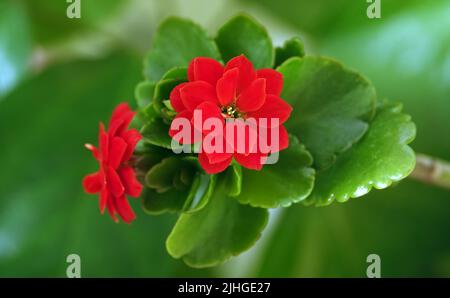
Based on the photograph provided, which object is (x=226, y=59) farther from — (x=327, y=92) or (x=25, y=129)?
(x=25, y=129)

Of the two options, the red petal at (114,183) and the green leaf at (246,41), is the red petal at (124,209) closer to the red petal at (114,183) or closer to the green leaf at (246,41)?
the red petal at (114,183)

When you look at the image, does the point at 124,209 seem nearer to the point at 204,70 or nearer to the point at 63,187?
the point at 204,70

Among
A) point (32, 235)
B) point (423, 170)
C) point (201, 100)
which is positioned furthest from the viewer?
point (32, 235)

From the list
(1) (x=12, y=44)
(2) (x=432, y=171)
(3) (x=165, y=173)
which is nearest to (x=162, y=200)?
(3) (x=165, y=173)

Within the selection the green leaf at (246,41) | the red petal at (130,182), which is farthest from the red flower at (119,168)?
the green leaf at (246,41)

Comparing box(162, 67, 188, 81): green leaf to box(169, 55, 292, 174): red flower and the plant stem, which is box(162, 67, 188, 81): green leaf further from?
the plant stem
